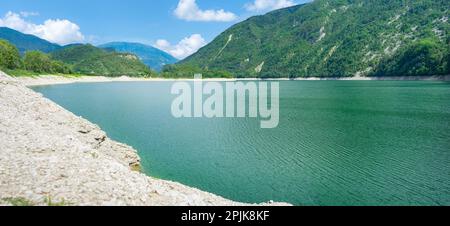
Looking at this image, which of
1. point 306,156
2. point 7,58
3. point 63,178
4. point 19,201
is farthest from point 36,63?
point 19,201

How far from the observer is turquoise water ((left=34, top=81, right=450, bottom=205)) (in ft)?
64.8

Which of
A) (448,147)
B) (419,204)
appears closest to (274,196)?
(419,204)

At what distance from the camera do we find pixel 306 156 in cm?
2677

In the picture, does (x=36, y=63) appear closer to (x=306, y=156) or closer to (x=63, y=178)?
(x=306, y=156)

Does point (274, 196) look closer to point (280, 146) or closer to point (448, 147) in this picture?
point (280, 146)

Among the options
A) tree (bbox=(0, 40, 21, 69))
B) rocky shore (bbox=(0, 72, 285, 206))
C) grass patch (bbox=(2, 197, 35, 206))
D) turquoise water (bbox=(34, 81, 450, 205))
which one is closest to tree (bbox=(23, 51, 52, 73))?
tree (bbox=(0, 40, 21, 69))

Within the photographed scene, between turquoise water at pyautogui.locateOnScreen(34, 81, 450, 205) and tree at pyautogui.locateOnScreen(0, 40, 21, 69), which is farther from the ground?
tree at pyautogui.locateOnScreen(0, 40, 21, 69)

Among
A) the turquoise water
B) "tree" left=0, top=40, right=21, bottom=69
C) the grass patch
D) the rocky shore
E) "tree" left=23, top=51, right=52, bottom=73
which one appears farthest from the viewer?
"tree" left=23, top=51, right=52, bottom=73

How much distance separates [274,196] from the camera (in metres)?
19.3

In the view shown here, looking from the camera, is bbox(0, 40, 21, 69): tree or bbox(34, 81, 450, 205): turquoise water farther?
bbox(0, 40, 21, 69): tree

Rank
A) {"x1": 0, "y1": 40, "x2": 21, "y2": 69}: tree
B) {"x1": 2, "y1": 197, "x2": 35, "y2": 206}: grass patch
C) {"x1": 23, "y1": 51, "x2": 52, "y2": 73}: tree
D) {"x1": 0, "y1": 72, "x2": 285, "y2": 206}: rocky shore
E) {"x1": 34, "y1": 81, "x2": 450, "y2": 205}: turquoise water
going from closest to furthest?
1. {"x1": 2, "y1": 197, "x2": 35, "y2": 206}: grass patch
2. {"x1": 0, "y1": 72, "x2": 285, "y2": 206}: rocky shore
3. {"x1": 34, "y1": 81, "x2": 450, "y2": 205}: turquoise water
4. {"x1": 0, "y1": 40, "x2": 21, "y2": 69}: tree
5. {"x1": 23, "y1": 51, "x2": 52, "y2": 73}: tree

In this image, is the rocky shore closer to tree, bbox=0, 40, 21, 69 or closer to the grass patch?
the grass patch

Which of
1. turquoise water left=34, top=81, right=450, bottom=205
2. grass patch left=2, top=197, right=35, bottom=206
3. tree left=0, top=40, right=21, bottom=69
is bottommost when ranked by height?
turquoise water left=34, top=81, right=450, bottom=205
